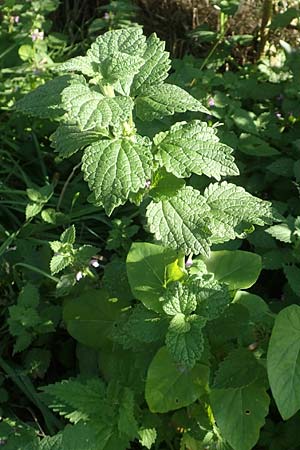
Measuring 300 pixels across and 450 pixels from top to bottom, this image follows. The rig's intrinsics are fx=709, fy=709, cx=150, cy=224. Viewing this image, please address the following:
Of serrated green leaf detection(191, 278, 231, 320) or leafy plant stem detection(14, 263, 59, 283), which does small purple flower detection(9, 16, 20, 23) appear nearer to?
leafy plant stem detection(14, 263, 59, 283)

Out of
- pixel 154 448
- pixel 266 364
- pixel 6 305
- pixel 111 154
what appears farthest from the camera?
pixel 6 305

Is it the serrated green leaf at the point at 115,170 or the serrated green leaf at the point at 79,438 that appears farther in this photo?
the serrated green leaf at the point at 79,438

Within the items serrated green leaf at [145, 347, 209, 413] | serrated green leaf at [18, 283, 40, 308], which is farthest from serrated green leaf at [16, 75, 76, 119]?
serrated green leaf at [18, 283, 40, 308]

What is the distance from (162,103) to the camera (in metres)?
1.61

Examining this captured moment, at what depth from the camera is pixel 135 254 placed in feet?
6.38

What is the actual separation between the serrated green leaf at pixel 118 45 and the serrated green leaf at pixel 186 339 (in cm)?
64

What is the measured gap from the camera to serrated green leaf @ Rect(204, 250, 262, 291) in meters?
1.93

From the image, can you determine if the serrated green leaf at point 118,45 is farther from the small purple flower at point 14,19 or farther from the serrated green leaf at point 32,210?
the small purple flower at point 14,19

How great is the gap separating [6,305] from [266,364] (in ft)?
3.41

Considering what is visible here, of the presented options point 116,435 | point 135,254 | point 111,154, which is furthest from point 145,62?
point 116,435

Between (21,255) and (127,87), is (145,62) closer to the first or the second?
(127,87)

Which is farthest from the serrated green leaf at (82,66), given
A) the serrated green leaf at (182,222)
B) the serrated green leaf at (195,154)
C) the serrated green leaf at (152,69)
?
the serrated green leaf at (182,222)

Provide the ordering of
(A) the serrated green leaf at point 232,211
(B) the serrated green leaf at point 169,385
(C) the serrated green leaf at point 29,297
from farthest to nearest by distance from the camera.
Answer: (C) the serrated green leaf at point 29,297, (B) the serrated green leaf at point 169,385, (A) the serrated green leaf at point 232,211

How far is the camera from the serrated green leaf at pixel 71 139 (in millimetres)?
1618
